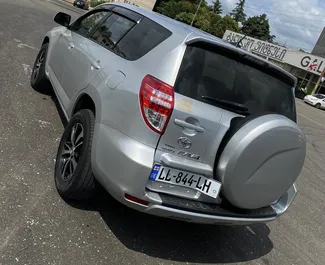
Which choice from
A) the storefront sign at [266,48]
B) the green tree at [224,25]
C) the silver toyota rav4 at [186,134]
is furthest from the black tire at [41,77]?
the green tree at [224,25]

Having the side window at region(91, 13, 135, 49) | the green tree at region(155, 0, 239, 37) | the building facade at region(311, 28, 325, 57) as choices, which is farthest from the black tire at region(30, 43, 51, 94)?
the green tree at region(155, 0, 239, 37)

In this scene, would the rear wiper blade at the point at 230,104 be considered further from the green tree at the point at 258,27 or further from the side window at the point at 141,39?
the green tree at the point at 258,27

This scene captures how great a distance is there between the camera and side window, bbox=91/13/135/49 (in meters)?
3.72

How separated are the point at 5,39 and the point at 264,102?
24.8 feet

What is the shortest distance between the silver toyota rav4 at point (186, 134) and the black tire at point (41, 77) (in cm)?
246

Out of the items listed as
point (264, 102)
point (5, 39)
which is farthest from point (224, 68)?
point (5, 39)

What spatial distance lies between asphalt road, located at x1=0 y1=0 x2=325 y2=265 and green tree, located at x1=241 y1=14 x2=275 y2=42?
3986 inches

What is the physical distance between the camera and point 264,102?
326cm

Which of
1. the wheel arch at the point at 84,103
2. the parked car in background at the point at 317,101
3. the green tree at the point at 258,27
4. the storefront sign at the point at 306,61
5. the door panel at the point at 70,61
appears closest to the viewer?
the wheel arch at the point at 84,103

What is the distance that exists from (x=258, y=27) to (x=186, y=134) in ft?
344

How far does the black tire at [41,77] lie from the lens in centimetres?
557

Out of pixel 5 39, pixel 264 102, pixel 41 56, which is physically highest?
pixel 264 102

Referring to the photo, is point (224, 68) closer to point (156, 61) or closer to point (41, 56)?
point (156, 61)

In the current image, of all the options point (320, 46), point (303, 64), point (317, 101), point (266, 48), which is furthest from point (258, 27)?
point (317, 101)
